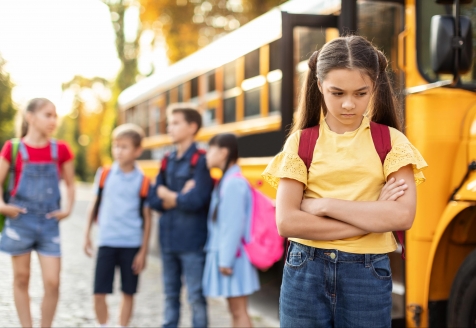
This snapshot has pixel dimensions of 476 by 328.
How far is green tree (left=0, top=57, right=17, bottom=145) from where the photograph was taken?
18.4ft

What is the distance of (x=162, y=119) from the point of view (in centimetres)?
977

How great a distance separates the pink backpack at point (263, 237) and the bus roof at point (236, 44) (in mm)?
1189

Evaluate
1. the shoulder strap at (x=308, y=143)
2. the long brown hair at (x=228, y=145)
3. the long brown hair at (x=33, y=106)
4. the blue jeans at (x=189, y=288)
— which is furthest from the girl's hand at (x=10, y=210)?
the shoulder strap at (x=308, y=143)

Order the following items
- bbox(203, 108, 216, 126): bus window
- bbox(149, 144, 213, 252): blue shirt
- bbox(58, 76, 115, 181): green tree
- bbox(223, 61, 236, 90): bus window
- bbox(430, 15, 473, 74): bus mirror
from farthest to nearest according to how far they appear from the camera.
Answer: bbox(58, 76, 115, 181): green tree → bbox(203, 108, 216, 126): bus window → bbox(223, 61, 236, 90): bus window → bbox(149, 144, 213, 252): blue shirt → bbox(430, 15, 473, 74): bus mirror

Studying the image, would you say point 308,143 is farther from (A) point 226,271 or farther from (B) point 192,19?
(B) point 192,19

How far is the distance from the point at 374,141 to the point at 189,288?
247cm

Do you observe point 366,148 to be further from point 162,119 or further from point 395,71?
point 162,119

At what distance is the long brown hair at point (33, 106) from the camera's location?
4.20 meters

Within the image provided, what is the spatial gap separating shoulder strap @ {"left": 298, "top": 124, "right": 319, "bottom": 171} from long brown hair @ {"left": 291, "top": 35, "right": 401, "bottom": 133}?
3.4 inches

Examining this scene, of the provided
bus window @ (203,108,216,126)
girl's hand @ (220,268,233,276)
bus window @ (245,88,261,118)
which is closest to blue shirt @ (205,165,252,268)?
girl's hand @ (220,268,233,276)

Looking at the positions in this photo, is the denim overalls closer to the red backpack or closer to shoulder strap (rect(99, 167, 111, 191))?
shoulder strap (rect(99, 167, 111, 191))

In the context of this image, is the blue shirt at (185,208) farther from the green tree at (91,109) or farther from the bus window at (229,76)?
the green tree at (91,109)

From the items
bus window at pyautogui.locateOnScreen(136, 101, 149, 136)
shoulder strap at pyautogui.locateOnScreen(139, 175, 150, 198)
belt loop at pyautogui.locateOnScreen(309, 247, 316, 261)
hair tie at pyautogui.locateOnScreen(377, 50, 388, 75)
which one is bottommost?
belt loop at pyautogui.locateOnScreen(309, 247, 316, 261)

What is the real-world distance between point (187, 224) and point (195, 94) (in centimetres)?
374
